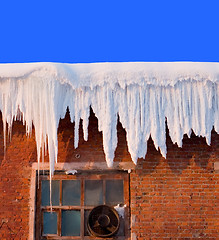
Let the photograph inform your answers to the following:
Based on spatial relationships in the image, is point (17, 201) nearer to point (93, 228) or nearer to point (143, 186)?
point (93, 228)

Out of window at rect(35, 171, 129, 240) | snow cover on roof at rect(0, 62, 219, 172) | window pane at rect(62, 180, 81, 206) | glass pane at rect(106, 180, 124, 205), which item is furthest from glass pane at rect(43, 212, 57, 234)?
snow cover on roof at rect(0, 62, 219, 172)

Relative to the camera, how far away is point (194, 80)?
6.07 m

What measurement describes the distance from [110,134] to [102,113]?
36cm

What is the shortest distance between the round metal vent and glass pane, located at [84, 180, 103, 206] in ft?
0.55

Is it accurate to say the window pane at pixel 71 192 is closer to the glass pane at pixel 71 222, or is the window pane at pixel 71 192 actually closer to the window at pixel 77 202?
the window at pixel 77 202

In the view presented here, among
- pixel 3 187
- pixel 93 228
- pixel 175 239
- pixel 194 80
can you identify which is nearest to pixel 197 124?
pixel 194 80

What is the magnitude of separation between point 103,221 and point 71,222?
59 cm

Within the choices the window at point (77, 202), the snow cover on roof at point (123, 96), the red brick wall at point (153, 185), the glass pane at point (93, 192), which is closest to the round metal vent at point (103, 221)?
the window at point (77, 202)

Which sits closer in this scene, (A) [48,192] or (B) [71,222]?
(B) [71,222]

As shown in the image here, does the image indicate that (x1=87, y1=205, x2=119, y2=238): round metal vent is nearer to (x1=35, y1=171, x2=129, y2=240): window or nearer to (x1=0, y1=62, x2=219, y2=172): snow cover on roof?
(x1=35, y1=171, x2=129, y2=240): window

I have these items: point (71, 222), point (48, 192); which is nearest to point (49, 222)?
point (71, 222)

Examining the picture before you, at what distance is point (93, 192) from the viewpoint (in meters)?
6.63

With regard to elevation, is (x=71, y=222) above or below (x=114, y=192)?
below

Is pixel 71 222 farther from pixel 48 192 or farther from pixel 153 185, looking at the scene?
pixel 153 185
